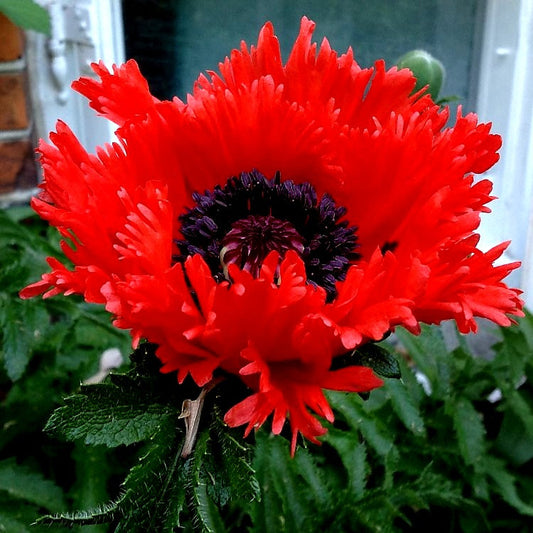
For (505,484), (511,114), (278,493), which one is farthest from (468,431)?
(511,114)

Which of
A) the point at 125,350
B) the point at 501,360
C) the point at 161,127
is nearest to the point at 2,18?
the point at 125,350

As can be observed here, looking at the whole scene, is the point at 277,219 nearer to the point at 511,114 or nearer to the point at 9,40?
the point at 9,40

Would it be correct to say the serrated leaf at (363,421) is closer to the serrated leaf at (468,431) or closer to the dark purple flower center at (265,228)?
the serrated leaf at (468,431)

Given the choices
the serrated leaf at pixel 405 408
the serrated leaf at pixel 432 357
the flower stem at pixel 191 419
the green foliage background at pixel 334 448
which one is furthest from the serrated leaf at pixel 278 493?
the flower stem at pixel 191 419

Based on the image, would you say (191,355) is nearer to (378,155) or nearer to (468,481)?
(378,155)

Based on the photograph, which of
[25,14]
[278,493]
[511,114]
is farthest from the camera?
[511,114]

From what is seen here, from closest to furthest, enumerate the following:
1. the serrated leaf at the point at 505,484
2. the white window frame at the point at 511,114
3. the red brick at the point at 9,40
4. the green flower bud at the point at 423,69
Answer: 1. the green flower bud at the point at 423,69
2. the serrated leaf at the point at 505,484
3. the red brick at the point at 9,40
4. the white window frame at the point at 511,114
